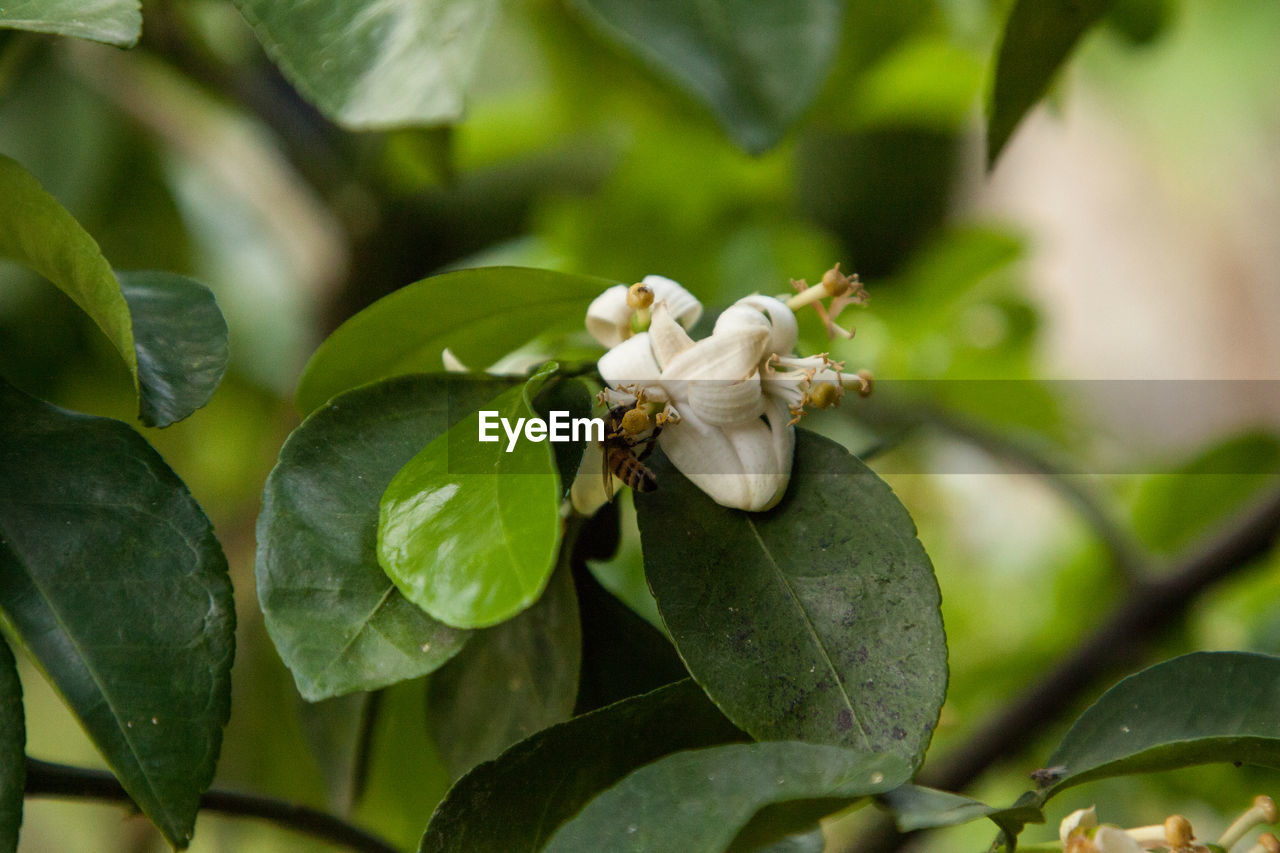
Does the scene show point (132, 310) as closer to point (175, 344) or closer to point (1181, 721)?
point (175, 344)

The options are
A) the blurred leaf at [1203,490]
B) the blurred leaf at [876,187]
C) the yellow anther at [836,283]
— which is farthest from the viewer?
the blurred leaf at [876,187]

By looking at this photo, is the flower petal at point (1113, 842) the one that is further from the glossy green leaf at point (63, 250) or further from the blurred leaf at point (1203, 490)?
the blurred leaf at point (1203, 490)

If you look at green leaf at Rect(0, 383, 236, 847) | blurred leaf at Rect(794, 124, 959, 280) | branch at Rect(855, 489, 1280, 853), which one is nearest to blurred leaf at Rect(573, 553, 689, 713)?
green leaf at Rect(0, 383, 236, 847)

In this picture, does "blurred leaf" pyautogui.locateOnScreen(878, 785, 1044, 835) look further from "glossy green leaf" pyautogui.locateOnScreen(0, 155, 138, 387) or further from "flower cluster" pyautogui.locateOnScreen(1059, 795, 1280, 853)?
"glossy green leaf" pyautogui.locateOnScreen(0, 155, 138, 387)

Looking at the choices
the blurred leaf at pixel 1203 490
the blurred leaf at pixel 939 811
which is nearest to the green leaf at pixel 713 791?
the blurred leaf at pixel 939 811

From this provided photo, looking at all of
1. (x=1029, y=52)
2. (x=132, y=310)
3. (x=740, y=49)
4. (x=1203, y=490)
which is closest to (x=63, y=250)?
(x=132, y=310)

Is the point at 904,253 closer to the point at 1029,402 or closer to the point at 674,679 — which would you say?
the point at 1029,402

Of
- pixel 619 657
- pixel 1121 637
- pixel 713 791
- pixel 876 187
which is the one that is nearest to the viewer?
pixel 713 791
